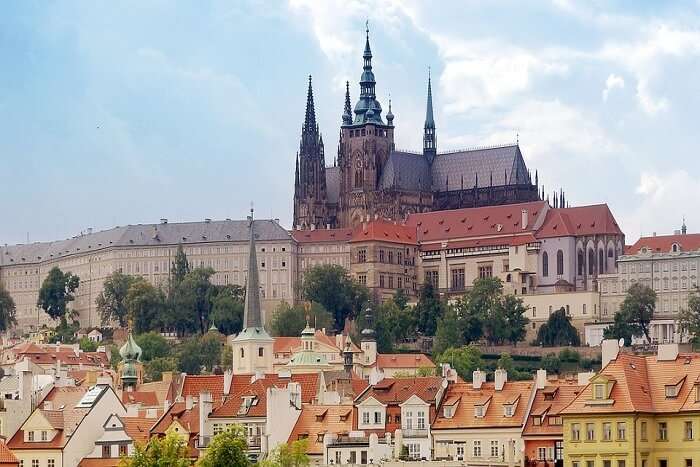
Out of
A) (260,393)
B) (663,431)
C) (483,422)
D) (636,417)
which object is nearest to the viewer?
(636,417)

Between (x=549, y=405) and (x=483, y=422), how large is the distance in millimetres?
2574

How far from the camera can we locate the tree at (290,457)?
7949cm

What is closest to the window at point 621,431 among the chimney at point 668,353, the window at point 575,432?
the window at point 575,432

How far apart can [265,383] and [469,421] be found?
14960mm

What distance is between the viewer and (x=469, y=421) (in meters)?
81.7

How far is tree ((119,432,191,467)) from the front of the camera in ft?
254

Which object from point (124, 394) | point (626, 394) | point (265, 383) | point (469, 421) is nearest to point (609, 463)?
point (626, 394)

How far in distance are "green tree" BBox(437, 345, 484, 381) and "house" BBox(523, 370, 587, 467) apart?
3438 inches

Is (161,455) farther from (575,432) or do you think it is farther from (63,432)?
(575,432)

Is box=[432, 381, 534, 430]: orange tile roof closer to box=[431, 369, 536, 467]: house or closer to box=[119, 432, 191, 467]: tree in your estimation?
box=[431, 369, 536, 467]: house

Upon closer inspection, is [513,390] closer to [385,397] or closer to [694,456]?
[385,397]

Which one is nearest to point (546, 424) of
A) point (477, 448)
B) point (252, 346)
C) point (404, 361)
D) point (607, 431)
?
point (477, 448)

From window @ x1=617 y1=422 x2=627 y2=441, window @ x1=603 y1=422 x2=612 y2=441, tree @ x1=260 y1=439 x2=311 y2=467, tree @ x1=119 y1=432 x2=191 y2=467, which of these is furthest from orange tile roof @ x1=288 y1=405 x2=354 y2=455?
window @ x1=617 y1=422 x2=627 y2=441

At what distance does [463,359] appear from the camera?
594 ft
